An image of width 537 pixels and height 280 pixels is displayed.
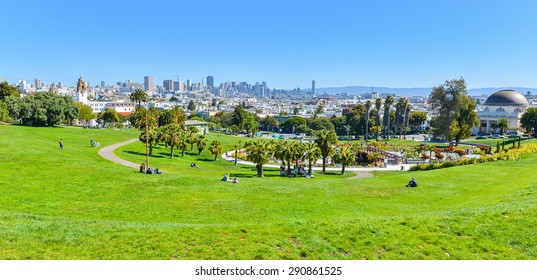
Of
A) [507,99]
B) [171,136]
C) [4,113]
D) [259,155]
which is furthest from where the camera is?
[507,99]

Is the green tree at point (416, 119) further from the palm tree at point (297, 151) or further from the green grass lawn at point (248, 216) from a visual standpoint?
the green grass lawn at point (248, 216)

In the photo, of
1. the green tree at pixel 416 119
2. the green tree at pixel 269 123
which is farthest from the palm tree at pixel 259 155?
the green tree at pixel 269 123

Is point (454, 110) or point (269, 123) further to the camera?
point (269, 123)

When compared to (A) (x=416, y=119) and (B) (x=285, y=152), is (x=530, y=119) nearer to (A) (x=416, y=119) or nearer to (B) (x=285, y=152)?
(A) (x=416, y=119)

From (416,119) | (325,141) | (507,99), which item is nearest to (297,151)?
(325,141)

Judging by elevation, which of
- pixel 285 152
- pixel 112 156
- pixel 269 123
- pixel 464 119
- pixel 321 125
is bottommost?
pixel 112 156

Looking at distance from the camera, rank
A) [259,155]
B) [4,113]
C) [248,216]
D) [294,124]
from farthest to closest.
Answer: [294,124]
[4,113]
[259,155]
[248,216]

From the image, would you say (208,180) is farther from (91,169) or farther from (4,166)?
(4,166)
